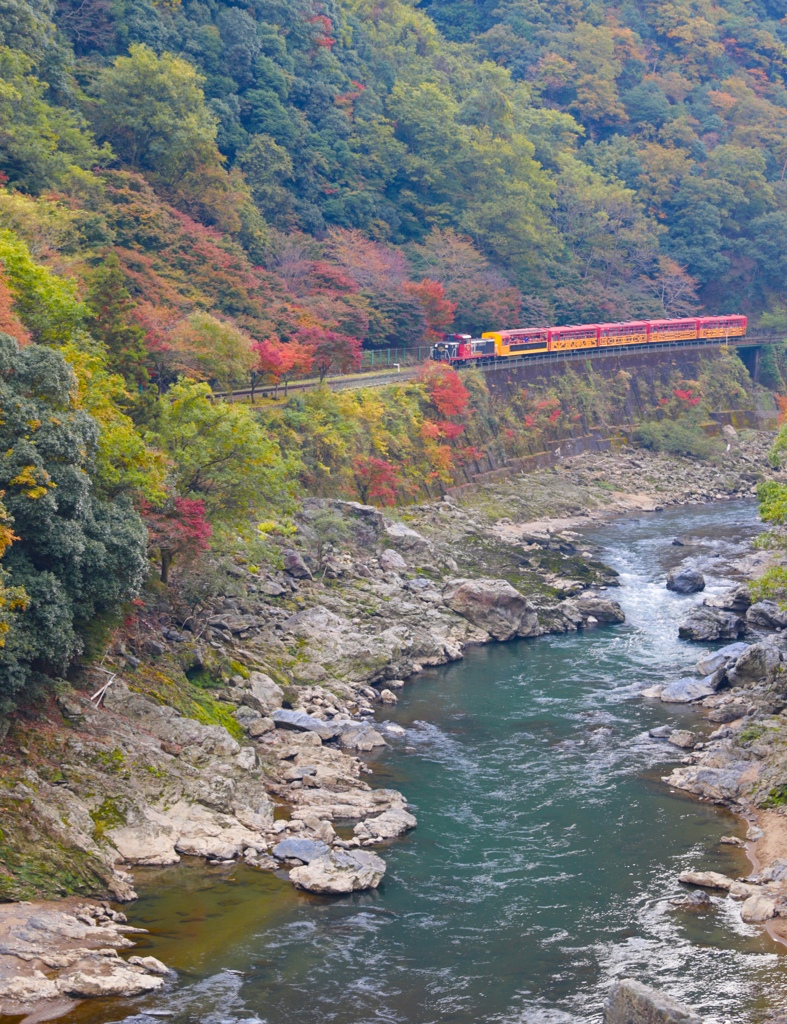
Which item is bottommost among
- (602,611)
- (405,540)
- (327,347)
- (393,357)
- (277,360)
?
(602,611)

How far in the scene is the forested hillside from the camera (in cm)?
2684

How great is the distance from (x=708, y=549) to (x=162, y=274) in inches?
1085

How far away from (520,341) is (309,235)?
14.7 meters

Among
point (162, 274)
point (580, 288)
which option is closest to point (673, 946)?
point (162, 274)

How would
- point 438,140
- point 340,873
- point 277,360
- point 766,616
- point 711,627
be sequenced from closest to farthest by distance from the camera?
point 340,873 < point 766,616 < point 711,627 < point 277,360 < point 438,140

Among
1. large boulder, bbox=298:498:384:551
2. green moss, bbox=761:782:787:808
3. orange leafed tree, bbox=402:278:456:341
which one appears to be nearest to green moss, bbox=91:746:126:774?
green moss, bbox=761:782:787:808

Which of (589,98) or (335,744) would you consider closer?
(335,744)

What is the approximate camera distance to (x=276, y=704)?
2988 centimetres

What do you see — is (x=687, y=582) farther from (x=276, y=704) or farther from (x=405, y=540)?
(x=276, y=704)

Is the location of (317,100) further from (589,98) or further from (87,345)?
(87,345)

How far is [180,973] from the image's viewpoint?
18.5 m

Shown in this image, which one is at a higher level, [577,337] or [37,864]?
[577,337]

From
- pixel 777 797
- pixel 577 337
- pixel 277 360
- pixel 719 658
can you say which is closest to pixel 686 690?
pixel 719 658

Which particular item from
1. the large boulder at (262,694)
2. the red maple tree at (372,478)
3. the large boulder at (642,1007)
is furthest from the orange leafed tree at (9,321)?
the red maple tree at (372,478)
